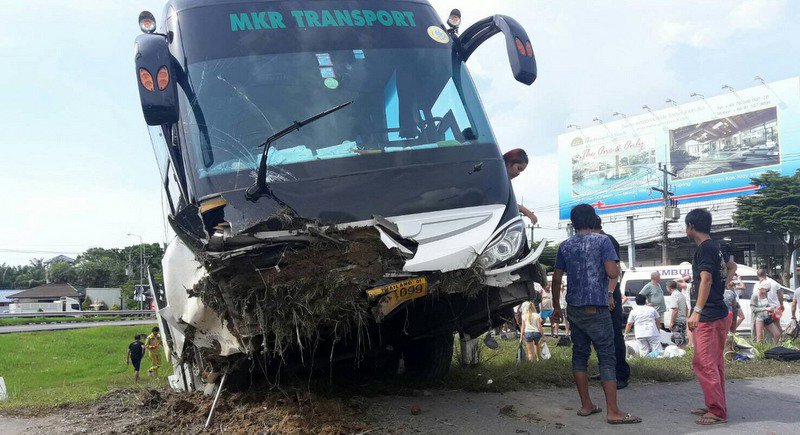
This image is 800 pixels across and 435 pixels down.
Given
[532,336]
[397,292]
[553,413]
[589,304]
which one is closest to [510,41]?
[589,304]

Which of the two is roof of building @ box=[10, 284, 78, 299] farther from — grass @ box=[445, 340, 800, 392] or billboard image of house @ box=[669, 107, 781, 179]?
grass @ box=[445, 340, 800, 392]

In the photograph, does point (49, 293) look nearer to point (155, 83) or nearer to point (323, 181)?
point (155, 83)

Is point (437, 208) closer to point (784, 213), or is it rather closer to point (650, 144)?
point (784, 213)

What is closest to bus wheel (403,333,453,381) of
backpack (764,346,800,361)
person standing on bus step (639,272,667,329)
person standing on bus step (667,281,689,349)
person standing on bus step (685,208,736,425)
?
person standing on bus step (685,208,736,425)

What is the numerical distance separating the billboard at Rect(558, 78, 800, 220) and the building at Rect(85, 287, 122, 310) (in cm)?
5348

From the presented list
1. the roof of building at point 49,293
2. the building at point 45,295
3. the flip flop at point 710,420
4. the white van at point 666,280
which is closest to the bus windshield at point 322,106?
the flip flop at point 710,420

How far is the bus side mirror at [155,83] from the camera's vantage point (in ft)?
16.5

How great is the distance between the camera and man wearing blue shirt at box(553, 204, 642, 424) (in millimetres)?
5371

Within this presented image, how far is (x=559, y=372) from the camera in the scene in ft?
23.5

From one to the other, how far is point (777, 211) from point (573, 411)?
33.3m

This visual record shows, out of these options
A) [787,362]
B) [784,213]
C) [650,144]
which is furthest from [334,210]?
[650,144]

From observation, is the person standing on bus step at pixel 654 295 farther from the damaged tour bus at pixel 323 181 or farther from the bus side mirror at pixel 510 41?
the bus side mirror at pixel 510 41

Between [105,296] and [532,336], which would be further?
[105,296]

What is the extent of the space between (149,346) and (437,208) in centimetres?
1127
